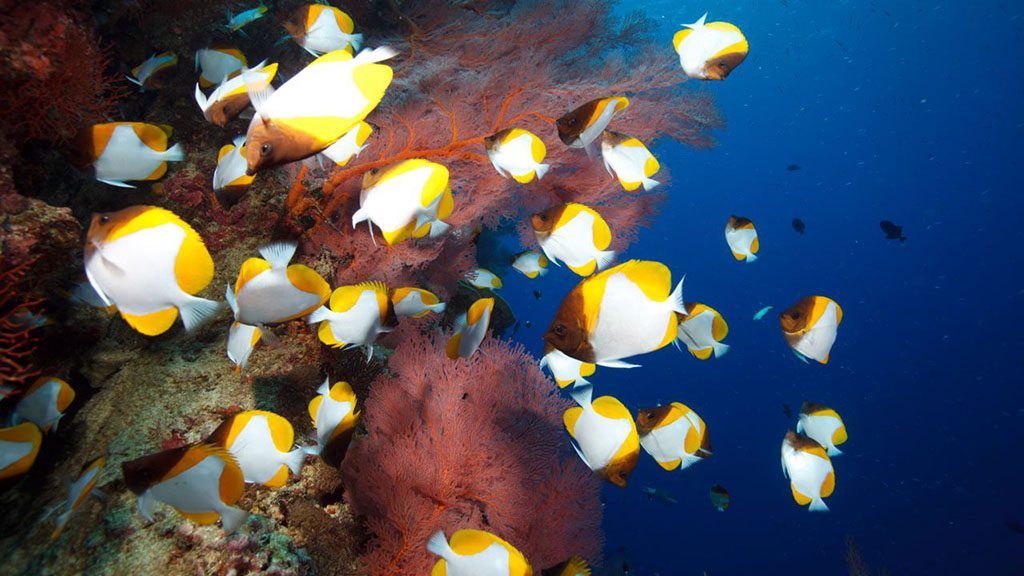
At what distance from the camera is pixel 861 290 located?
59.0 metres

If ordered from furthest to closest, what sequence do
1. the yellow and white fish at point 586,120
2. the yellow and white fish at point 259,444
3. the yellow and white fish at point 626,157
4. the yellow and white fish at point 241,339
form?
the yellow and white fish at point 626,157 < the yellow and white fish at point 586,120 < the yellow and white fish at point 241,339 < the yellow and white fish at point 259,444

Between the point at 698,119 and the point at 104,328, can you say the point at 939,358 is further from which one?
the point at 104,328

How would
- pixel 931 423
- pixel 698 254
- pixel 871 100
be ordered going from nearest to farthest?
pixel 931 423 < pixel 871 100 < pixel 698 254

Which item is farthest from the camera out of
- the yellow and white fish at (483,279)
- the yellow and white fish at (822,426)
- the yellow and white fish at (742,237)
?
the yellow and white fish at (483,279)

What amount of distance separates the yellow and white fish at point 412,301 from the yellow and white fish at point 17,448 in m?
1.80

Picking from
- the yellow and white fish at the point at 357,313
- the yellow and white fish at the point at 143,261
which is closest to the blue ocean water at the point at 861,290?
the yellow and white fish at the point at 357,313

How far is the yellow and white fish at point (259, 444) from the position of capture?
198 cm

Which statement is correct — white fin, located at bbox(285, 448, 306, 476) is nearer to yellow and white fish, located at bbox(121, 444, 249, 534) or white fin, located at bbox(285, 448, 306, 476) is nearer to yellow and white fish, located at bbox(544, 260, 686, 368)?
yellow and white fish, located at bbox(121, 444, 249, 534)

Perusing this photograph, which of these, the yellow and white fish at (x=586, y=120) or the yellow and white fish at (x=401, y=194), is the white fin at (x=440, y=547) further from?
the yellow and white fish at (x=586, y=120)

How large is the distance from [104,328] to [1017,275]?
229 feet

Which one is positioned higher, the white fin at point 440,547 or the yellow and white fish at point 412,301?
the yellow and white fish at point 412,301

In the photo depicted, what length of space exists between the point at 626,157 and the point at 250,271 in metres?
2.24

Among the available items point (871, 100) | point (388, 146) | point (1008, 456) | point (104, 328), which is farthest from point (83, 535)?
point (871, 100)

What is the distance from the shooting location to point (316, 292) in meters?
2.15
